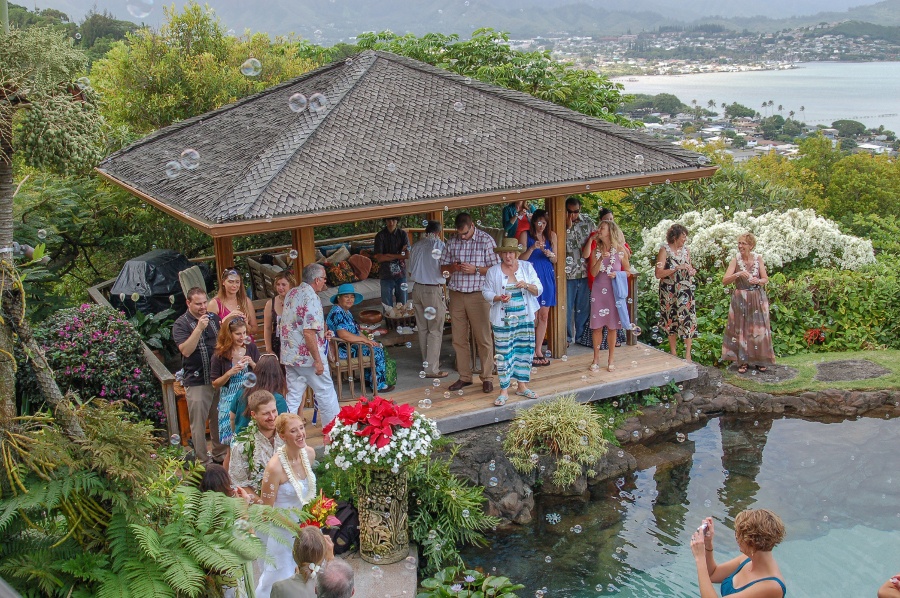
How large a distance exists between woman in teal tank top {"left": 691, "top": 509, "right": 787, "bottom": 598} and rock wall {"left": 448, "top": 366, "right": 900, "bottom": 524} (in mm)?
3493

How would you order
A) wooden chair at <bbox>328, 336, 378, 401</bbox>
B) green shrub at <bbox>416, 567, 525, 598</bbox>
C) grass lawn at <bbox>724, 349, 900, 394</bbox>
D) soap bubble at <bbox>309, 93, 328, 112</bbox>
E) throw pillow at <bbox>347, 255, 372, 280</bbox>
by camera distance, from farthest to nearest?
throw pillow at <bbox>347, 255, 372, 280</bbox>, grass lawn at <bbox>724, 349, 900, 394</bbox>, soap bubble at <bbox>309, 93, 328, 112</bbox>, wooden chair at <bbox>328, 336, 378, 401</bbox>, green shrub at <bbox>416, 567, 525, 598</bbox>

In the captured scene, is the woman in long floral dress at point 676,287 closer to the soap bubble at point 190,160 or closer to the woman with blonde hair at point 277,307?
the woman with blonde hair at point 277,307

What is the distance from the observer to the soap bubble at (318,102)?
417 inches

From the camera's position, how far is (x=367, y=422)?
7.15 m

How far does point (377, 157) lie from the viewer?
9.86 meters

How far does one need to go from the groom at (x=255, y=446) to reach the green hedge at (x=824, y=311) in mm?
7398

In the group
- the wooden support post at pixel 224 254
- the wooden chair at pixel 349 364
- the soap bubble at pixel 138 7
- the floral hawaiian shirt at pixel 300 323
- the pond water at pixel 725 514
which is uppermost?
the soap bubble at pixel 138 7

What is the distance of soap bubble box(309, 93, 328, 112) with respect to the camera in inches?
417

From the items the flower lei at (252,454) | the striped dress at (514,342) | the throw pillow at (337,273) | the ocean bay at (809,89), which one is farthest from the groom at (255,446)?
the ocean bay at (809,89)

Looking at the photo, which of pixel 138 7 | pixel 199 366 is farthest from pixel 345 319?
pixel 138 7

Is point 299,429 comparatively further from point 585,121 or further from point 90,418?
point 585,121

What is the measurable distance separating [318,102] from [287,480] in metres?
5.84

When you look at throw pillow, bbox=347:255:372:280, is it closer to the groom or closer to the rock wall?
the rock wall

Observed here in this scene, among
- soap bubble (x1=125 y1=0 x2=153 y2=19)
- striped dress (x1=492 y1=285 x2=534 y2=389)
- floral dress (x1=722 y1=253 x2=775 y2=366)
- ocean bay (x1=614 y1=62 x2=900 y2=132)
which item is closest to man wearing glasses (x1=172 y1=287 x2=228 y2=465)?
striped dress (x1=492 y1=285 x2=534 y2=389)
